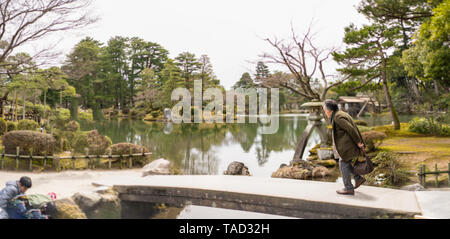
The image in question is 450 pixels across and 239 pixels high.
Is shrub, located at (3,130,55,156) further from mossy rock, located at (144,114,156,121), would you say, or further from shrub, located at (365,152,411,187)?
mossy rock, located at (144,114,156,121)

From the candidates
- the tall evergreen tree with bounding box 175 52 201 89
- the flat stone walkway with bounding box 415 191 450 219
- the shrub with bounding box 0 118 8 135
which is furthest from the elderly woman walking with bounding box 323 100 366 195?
the tall evergreen tree with bounding box 175 52 201 89

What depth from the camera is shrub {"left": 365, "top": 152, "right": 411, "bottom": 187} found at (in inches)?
223

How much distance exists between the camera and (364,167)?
3.49m

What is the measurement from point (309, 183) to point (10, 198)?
3618 millimetres

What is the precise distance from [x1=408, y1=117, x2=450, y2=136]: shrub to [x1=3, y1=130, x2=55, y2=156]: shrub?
41.0 feet

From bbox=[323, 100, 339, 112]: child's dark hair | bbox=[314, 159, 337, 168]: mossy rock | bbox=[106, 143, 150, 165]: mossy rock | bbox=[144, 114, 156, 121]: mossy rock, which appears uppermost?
bbox=[144, 114, 156, 121]: mossy rock

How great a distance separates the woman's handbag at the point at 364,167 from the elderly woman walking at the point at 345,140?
0.06 metres

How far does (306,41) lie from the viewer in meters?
10.5

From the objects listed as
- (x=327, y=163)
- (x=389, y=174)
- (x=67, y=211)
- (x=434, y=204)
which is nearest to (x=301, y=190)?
(x=434, y=204)

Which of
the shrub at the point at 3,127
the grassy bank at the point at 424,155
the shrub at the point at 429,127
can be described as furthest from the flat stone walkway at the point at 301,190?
the shrub at the point at 429,127

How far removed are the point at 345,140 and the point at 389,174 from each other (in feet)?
10.2

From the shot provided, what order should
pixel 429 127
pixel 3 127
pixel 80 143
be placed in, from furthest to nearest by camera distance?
pixel 429 127, pixel 3 127, pixel 80 143

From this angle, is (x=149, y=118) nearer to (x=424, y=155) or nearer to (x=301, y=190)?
(x=424, y=155)
